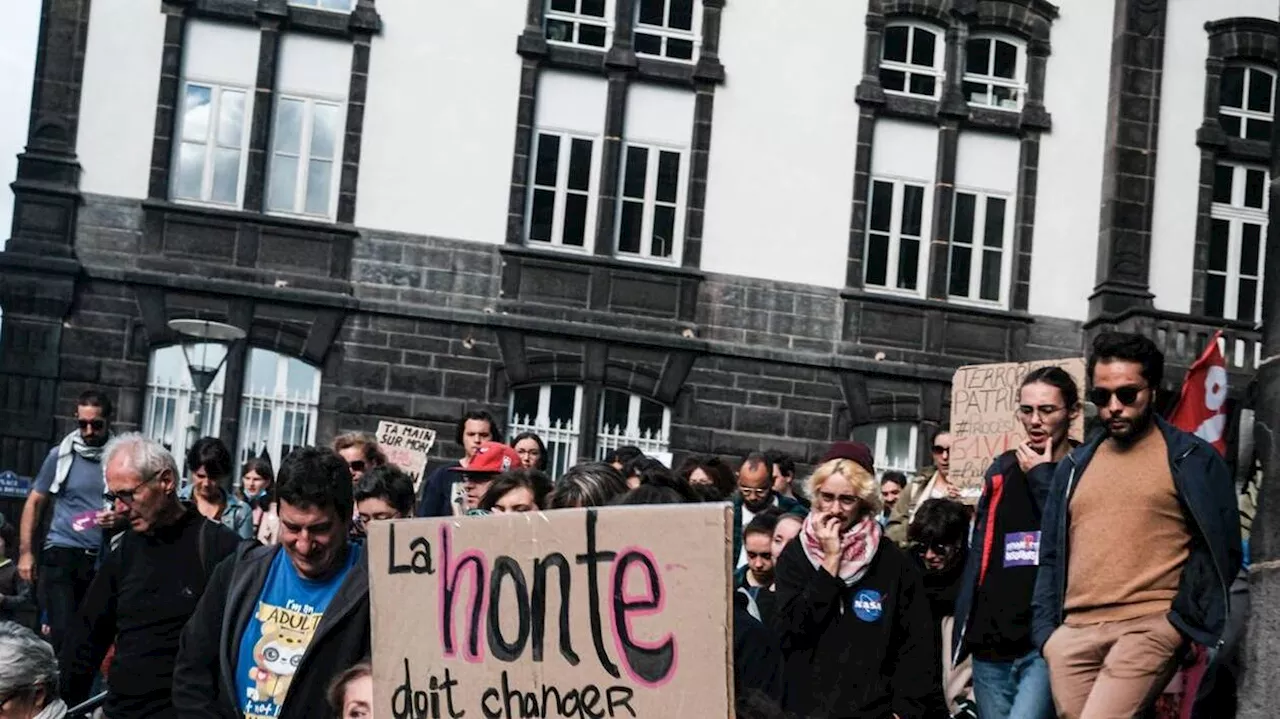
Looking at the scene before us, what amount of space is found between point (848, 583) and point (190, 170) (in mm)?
17272

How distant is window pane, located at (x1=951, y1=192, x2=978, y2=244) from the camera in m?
25.0

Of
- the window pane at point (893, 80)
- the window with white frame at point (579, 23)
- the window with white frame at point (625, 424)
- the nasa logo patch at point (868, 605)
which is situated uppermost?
the window with white frame at point (579, 23)

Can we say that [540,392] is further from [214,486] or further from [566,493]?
[566,493]

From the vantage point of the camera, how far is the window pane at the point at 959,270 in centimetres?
2495

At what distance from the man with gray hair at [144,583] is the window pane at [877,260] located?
17.8 metres

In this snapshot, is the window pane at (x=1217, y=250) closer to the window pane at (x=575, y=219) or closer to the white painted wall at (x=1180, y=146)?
the white painted wall at (x=1180, y=146)

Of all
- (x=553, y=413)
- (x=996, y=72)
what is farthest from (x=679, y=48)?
(x=553, y=413)

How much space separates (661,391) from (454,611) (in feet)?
62.4

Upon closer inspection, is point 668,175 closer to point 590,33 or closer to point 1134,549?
Answer: point 590,33

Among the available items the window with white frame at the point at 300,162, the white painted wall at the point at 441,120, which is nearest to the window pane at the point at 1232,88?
the white painted wall at the point at 441,120

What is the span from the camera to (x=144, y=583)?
24.0 feet

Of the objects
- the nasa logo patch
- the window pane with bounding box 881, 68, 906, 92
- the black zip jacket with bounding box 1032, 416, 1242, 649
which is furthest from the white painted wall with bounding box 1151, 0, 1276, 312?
the nasa logo patch

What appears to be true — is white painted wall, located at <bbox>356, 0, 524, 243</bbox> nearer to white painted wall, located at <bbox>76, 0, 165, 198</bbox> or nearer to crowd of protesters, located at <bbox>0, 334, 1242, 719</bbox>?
white painted wall, located at <bbox>76, 0, 165, 198</bbox>

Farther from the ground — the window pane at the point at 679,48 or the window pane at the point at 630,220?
the window pane at the point at 679,48
